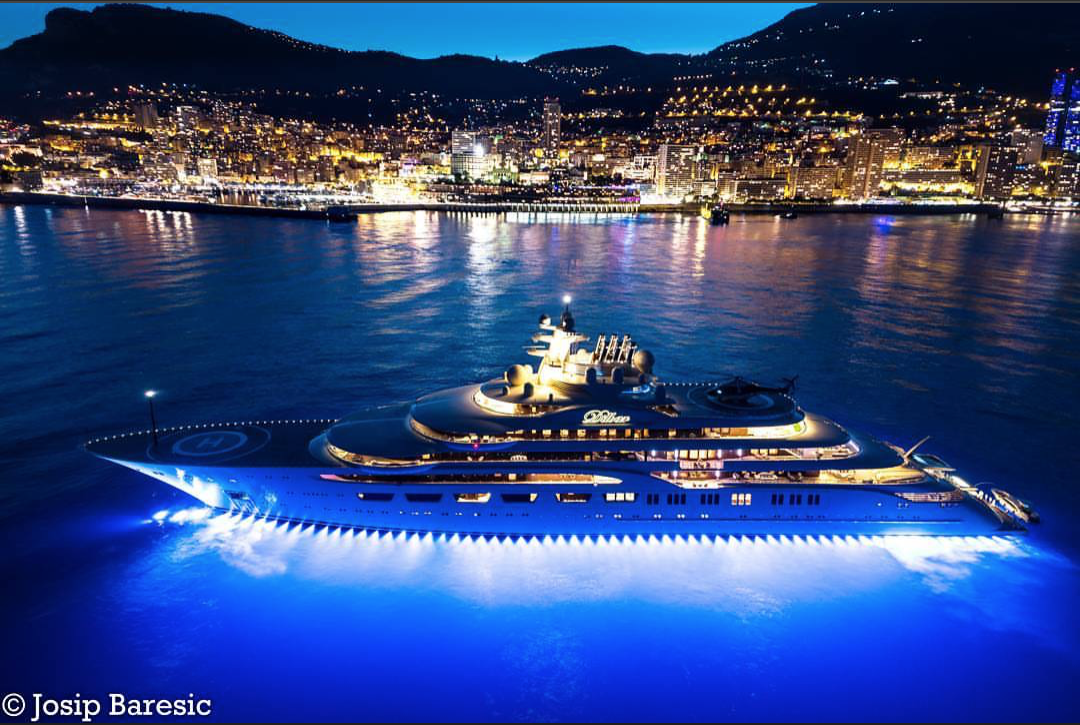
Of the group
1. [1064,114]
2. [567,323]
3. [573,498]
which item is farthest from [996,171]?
[573,498]

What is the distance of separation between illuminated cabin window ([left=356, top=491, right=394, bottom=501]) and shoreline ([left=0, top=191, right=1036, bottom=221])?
76.0m

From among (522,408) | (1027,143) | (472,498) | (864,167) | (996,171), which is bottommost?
(472,498)

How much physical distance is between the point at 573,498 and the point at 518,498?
3.97ft

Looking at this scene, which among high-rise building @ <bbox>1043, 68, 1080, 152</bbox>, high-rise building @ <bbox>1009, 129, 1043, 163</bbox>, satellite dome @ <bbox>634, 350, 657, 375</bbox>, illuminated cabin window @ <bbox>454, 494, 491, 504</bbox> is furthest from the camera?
high-rise building @ <bbox>1043, 68, 1080, 152</bbox>

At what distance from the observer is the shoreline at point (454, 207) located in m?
89.8

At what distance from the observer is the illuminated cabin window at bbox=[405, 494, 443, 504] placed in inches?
517

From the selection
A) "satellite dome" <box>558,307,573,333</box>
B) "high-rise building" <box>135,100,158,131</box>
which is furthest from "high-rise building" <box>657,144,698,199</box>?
"high-rise building" <box>135,100,158,131</box>

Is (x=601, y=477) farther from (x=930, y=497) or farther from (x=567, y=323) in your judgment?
(x=930, y=497)

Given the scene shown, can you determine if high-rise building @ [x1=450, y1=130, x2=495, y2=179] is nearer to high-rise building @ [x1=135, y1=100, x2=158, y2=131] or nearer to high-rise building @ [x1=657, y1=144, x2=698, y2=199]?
high-rise building @ [x1=657, y1=144, x2=698, y2=199]

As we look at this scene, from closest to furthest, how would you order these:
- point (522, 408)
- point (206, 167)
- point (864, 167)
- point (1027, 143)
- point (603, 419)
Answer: point (603, 419)
point (522, 408)
point (864, 167)
point (206, 167)
point (1027, 143)

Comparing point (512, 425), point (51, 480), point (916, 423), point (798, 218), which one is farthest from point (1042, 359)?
point (798, 218)

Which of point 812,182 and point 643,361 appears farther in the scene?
point 812,182

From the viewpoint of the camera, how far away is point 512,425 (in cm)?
1334

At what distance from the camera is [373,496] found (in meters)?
13.2
